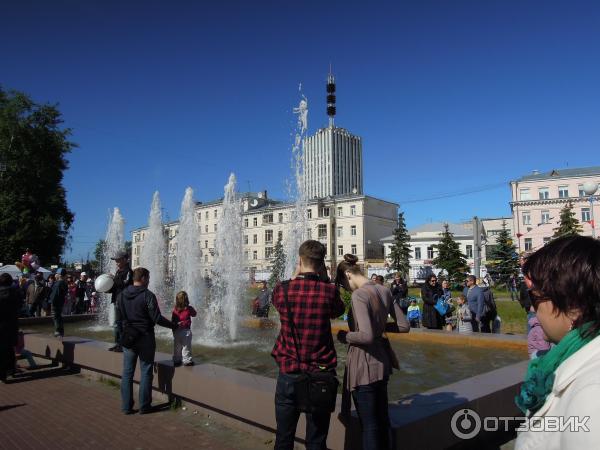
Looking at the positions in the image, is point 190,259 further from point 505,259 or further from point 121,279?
point 505,259

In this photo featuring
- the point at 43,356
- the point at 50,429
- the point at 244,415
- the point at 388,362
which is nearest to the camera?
the point at 388,362

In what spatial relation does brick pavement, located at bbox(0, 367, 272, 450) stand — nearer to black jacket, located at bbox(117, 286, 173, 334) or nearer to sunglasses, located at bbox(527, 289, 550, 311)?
black jacket, located at bbox(117, 286, 173, 334)

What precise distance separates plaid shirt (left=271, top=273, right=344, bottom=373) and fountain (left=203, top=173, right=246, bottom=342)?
905 cm

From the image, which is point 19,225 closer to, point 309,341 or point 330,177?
point 309,341

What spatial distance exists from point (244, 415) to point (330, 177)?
4900 inches

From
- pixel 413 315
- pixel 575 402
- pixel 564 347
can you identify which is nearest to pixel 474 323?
pixel 413 315

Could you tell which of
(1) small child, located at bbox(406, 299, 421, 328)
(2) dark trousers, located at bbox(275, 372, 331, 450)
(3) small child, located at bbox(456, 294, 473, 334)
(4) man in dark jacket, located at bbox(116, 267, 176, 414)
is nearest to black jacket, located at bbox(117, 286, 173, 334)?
(4) man in dark jacket, located at bbox(116, 267, 176, 414)

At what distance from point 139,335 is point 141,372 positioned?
553mm

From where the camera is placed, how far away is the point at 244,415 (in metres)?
4.91

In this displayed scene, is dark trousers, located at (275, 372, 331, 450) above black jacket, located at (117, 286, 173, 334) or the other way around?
the other way around

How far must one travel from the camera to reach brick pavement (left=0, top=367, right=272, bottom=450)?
4.91 meters

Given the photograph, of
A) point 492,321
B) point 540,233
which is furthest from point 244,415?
point 540,233

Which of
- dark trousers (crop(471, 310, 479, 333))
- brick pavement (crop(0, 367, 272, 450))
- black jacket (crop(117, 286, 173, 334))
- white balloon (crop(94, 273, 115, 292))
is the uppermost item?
white balloon (crop(94, 273, 115, 292))

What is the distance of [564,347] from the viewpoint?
146cm
